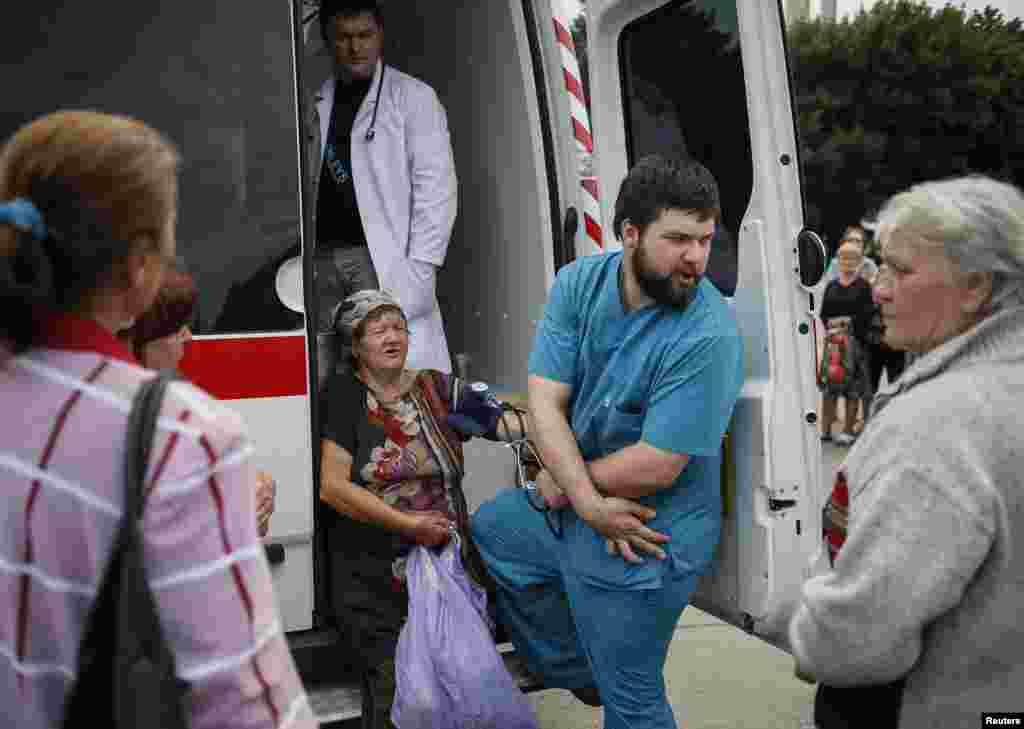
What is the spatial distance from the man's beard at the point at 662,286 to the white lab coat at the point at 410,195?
112 centimetres

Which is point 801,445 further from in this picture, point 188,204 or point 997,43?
point 997,43

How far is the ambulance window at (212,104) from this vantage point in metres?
2.82

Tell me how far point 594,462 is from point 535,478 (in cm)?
41

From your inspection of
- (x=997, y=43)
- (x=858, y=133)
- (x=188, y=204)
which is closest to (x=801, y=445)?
(x=188, y=204)

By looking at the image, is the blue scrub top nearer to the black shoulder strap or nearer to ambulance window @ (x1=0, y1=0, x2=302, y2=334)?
ambulance window @ (x1=0, y1=0, x2=302, y2=334)

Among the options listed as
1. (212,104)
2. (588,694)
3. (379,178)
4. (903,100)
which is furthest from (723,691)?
(903,100)

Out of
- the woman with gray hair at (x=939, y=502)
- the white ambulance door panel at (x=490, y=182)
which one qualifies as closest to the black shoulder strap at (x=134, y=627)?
the woman with gray hair at (x=939, y=502)

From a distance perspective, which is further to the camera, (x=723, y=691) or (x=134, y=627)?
(x=723, y=691)

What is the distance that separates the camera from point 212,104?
2.96m

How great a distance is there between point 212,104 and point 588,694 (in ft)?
6.01

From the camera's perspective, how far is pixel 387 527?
3.24m

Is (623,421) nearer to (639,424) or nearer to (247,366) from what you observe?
(639,424)

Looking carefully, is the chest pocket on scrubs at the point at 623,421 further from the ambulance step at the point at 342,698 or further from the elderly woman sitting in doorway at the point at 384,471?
the ambulance step at the point at 342,698

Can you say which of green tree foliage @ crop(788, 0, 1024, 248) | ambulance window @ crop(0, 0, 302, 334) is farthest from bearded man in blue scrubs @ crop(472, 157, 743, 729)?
green tree foliage @ crop(788, 0, 1024, 248)
